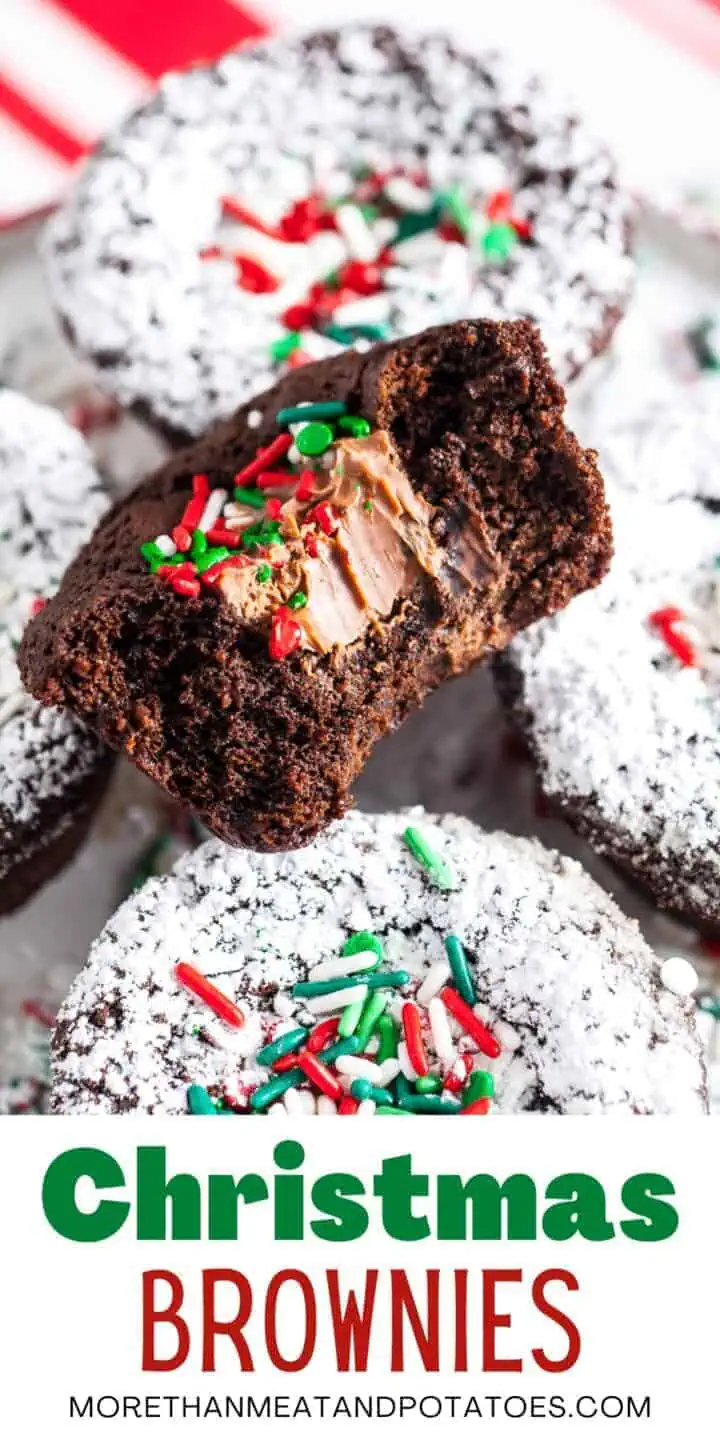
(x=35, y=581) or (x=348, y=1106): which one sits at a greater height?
(x=35, y=581)

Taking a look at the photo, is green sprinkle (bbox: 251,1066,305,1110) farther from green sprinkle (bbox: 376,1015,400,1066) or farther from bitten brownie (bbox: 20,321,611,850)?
bitten brownie (bbox: 20,321,611,850)

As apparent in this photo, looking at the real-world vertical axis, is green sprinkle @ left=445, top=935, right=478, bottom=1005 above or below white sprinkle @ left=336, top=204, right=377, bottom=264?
below

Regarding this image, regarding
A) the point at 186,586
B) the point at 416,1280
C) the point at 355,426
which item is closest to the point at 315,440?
the point at 355,426

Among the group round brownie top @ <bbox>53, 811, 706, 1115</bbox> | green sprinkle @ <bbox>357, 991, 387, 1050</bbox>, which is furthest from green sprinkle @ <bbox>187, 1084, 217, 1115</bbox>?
green sprinkle @ <bbox>357, 991, 387, 1050</bbox>

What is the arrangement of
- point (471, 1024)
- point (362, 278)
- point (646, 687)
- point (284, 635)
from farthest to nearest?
point (362, 278) < point (646, 687) < point (471, 1024) < point (284, 635)

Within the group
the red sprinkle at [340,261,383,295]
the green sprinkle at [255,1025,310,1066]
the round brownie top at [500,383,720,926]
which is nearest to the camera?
the green sprinkle at [255,1025,310,1066]

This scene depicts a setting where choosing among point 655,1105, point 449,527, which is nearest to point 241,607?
point 449,527

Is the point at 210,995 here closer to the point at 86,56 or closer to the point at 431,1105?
the point at 431,1105
